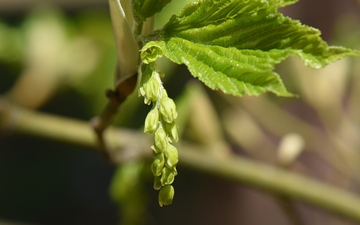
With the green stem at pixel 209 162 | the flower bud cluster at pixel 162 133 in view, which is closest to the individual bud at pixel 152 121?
the flower bud cluster at pixel 162 133

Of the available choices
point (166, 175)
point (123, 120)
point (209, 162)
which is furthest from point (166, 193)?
point (123, 120)

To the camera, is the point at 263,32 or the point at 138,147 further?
the point at 138,147

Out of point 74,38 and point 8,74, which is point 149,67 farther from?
point 8,74

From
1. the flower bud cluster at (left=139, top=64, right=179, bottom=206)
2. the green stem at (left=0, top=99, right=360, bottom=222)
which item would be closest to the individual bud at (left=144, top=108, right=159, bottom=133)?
the flower bud cluster at (left=139, top=64, right=179, bottom=206)

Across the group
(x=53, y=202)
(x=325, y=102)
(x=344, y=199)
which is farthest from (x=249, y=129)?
(x=53, y=202)

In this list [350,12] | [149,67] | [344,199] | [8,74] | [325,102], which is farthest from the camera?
[350,12]

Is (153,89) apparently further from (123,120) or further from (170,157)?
(123,120)

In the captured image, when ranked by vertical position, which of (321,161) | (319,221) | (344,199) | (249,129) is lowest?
(319,221)
